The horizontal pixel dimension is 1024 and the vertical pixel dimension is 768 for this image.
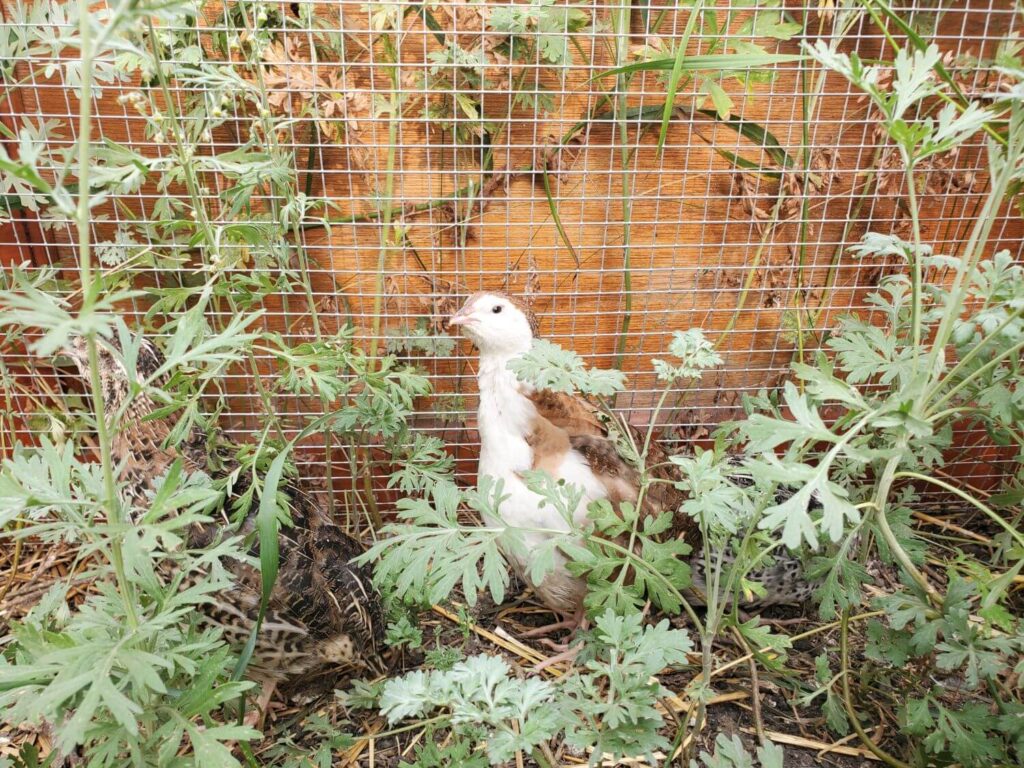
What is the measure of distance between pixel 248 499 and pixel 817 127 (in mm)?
2141

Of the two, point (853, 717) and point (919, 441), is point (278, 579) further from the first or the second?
point (919, 441)

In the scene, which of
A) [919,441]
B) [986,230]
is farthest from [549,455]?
[986,230]

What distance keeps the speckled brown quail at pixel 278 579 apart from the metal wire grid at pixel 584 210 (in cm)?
52

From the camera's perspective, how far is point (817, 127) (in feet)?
8.14

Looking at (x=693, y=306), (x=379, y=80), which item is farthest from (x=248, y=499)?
(x=693, y=306)

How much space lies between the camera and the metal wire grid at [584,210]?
230 cm

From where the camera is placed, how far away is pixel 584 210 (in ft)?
8.30

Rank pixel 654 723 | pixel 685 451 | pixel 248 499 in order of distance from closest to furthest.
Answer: pixel 654 723 → pixel 248 499 → pixel 685 451

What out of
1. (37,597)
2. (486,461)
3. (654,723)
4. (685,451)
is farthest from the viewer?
(685,451)

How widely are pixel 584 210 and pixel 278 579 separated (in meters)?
1.54

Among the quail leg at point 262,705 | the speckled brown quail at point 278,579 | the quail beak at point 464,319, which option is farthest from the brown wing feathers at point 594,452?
the quail leg at point 262,705

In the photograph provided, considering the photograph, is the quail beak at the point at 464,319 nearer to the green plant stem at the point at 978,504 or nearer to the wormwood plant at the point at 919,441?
the wormwood plant at the point at 919,441

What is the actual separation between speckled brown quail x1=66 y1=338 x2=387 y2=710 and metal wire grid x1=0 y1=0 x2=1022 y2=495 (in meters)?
0.52

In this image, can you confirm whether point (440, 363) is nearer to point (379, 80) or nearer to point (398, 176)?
point (398, 176)
